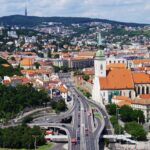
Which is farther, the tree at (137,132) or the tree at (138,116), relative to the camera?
the tree at (138,116)

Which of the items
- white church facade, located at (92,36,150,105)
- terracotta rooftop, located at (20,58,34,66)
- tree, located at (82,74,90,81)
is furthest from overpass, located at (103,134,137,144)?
terracotta rooftop, located at (20,58,34,66)

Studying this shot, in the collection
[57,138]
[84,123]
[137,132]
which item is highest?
[84,123]

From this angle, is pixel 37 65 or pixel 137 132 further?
pixel 37 65

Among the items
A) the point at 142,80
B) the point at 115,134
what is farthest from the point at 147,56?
the point at 115,134

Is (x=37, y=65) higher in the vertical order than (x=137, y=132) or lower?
higher

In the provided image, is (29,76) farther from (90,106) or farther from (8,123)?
(8,123)

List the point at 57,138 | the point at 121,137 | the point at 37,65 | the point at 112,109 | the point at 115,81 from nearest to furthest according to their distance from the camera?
1. the point at 121,137
2. the point at 57,138
3. the point at 112,109
4. the point at 115,81
5. the point at 37,65

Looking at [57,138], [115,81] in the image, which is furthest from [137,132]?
[115,81]

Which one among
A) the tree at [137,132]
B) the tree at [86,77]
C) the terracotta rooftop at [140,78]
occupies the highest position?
the terracotta rooftop at [140,78]

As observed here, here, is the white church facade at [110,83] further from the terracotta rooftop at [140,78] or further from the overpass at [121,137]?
the overpass at [121,137]

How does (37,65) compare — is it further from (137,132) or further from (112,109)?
(137,132)

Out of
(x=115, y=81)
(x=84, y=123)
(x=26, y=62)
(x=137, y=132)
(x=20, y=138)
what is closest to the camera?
(x=20, y=138)

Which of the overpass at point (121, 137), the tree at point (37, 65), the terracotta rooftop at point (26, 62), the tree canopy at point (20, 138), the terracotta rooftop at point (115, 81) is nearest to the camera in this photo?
the tree canopy at point (20, 138)

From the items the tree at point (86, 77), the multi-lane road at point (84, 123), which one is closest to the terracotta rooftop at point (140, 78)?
the multi-lane road at point (84, 123)
